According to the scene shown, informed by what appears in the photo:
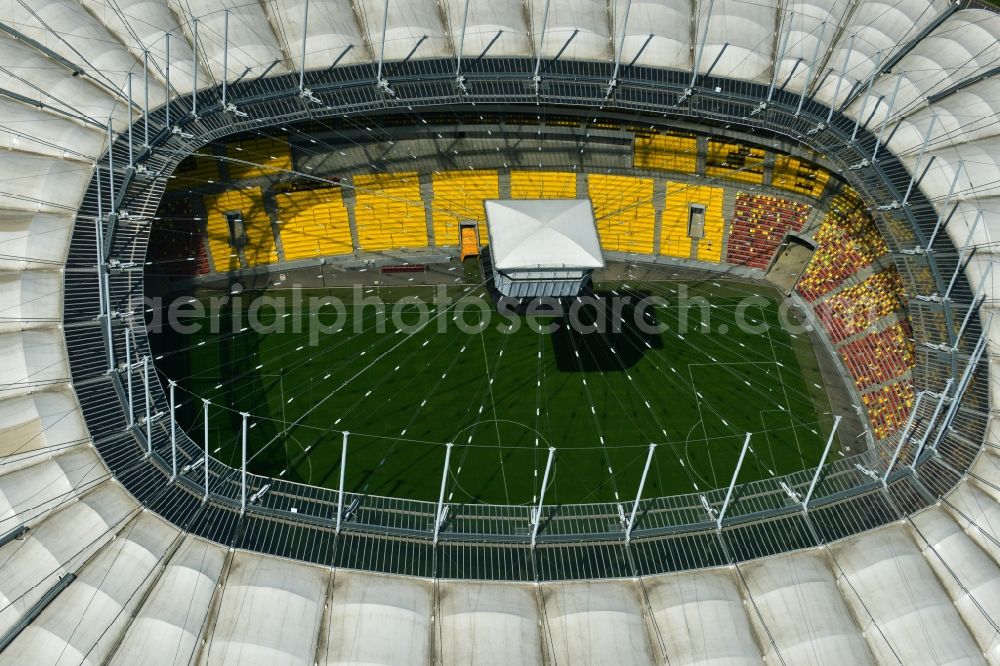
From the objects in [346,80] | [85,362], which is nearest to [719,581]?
[85,362]

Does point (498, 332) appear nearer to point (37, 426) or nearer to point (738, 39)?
point (738, 39)

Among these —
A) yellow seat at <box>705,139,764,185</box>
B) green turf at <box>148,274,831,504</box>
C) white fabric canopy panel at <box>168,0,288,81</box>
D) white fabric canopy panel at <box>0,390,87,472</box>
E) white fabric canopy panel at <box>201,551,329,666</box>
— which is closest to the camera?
white fabric canopy panel at <box>201,551,329,666</box>

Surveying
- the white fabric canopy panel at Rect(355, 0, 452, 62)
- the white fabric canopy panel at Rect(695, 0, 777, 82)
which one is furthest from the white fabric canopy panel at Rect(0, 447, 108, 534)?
the white fabric canopy panel at Rect(695, 0, 777, 82)

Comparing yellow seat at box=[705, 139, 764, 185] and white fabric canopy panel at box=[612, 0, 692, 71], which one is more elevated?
white fabric canopy panel at box=[612, 0, 692, 71]

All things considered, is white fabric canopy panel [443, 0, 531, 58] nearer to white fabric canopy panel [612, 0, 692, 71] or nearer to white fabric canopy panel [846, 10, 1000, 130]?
white fabric canopy panel [612, 0, 692, 71]

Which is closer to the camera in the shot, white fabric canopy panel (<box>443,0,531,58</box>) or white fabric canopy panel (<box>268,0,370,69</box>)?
white fabric canopy panel (<box>268,0,370,69</box>)

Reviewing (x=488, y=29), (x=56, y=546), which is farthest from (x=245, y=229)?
(x=56, y=546)

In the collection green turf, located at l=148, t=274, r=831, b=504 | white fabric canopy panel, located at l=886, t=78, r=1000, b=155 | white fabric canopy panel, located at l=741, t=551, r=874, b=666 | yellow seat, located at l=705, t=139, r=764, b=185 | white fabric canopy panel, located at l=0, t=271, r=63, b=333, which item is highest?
white fabric canopy panel, located at l=886, t=78, r=1000, b=155
